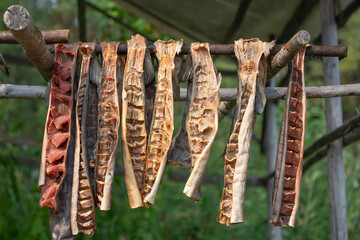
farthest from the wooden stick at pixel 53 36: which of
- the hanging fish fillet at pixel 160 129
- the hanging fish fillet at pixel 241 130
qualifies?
the hanging fish fillet at pixel 241 130

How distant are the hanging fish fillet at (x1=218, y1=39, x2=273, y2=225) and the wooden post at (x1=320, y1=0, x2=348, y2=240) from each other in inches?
37.6

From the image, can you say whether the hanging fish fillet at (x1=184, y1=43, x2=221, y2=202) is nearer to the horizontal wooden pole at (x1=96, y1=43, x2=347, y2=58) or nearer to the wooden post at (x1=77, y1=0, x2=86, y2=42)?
the horizontal wooden pole at (x1=96, y1=43, x2=347, y2=58)

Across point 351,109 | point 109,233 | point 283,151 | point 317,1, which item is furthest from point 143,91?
point 351,109

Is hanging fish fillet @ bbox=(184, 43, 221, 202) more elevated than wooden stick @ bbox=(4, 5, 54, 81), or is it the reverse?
wooden stick @ bbox=(4, 5, 54, 81)

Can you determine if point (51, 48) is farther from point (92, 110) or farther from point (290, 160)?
point (290, 160)

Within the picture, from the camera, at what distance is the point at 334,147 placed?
7.66 ft

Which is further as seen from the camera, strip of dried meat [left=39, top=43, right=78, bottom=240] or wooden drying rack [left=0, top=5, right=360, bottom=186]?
strip of dried meat [left=39, top=43, right=78, bottom=240]

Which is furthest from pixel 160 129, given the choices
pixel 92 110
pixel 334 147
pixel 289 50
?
pixel 334 147

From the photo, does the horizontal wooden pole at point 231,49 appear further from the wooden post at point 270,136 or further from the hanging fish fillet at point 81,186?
→ the wooden post at point 270,136

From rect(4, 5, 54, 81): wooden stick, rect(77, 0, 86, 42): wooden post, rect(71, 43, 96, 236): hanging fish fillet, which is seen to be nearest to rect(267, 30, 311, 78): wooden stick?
rect(71, 43, 96, 236): hanging fish fillet

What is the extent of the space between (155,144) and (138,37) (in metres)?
0.37

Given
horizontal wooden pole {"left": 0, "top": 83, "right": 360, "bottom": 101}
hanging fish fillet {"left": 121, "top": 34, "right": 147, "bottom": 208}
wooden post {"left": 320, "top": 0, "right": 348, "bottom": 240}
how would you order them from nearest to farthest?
hanging fish fillet {"left": 121, "top": 34, "right": 147, "bottom": 208}
horizontal wooden pole {"left": 0, "top": 83, "right": 360, "bottom": 101}
wooden post {"left": 320, "top": 0, "right": 348, "bottom": 240}

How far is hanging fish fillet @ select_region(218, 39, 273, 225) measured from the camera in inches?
54.7

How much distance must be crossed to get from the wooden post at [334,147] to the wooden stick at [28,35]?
4.87 feet
